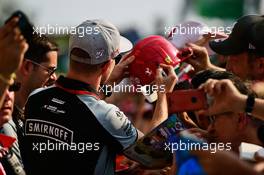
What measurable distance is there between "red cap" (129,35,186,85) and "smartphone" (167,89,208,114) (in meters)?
1.25

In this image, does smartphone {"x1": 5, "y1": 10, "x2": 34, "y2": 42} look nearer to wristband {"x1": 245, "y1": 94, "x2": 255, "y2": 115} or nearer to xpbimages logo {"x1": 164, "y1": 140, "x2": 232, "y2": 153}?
xpbimages logo {"x1": 164, "y1": 140, "x2": 232, "y2": 153}

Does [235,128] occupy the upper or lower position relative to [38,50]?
upper

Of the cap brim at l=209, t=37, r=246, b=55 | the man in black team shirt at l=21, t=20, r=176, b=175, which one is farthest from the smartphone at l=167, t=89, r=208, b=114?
the cap brim at l=209, t=37, r=246, b=55

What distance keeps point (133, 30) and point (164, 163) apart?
35.2 ft

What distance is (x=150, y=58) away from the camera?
18.4ft

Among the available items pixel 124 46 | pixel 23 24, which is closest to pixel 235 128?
pixel 23 24

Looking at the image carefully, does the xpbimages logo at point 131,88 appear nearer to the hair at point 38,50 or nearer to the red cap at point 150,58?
the red cap at point 150,58

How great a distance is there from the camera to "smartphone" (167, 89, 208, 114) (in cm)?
423

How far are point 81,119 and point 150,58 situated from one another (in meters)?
0.85

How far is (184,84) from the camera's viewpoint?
19.5ft

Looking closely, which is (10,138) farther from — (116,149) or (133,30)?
(133,30)

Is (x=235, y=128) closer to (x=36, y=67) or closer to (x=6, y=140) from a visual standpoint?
(x=6, y=140)

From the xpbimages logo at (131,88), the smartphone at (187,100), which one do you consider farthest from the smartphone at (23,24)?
the xpbimages logo at (131,88)

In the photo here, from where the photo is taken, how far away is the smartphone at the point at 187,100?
4227mm
